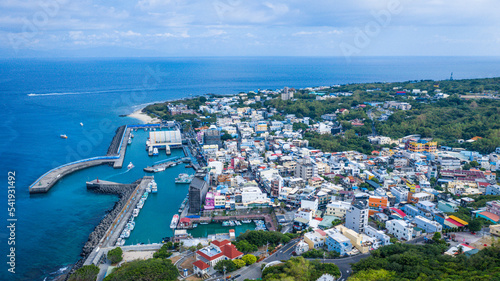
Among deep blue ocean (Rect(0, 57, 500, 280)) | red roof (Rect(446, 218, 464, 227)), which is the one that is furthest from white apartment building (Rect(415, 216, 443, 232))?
deep blue ocean (Rect(0, 57, 500, 280))

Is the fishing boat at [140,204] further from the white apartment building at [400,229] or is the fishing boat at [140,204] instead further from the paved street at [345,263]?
the white apartment building at [400,229]

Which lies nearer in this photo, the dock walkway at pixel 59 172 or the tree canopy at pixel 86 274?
the tree canopy at pixel 86 274

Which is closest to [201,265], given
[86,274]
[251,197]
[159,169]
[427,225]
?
[86,274]

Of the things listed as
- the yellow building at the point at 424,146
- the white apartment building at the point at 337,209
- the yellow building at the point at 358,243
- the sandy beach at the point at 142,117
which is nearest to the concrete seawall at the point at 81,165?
the sandy beach at the point at 142,117

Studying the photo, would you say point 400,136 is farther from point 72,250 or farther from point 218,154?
point 72,250

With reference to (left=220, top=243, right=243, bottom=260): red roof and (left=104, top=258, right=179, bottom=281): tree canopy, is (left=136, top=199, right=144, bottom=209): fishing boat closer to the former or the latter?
(left=104, top=258, right=179, bottom=281): tree canopy

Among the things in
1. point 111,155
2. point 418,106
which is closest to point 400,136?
point 418,106

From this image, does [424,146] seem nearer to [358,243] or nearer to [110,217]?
[358,243]
